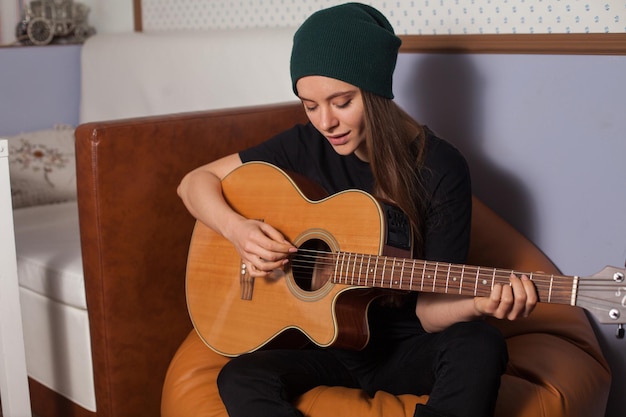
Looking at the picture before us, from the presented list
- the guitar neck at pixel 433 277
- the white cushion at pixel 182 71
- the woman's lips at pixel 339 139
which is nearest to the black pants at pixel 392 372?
the guitar neck at pixel 433 277

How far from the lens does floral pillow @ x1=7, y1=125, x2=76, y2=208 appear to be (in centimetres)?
234

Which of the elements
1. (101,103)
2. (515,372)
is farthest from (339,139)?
(101,103)

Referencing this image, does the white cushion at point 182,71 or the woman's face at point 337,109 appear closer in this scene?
the woman's face at point 337,109

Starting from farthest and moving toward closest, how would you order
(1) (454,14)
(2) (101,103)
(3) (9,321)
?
(2) (101,103) → (1) (454,14) → (3) (9,321)

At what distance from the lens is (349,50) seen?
1380mm

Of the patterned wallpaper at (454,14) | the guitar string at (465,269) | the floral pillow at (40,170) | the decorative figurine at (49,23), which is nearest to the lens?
the guitar string at (465,269)

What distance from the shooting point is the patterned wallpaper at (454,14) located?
162 cm

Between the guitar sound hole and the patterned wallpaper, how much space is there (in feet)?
2.42

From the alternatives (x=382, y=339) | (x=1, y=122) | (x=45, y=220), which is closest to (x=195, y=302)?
(x=382, y=339)

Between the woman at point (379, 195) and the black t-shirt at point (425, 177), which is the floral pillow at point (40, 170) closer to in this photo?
the black t-shirt at point (425, 177)

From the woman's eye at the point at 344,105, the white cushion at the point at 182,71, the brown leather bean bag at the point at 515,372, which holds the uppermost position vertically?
the woman's eye at the point at 344,105

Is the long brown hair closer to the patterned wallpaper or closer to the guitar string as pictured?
the guitar string

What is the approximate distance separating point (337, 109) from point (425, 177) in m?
0.21

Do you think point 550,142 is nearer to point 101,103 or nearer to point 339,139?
point 339,139
